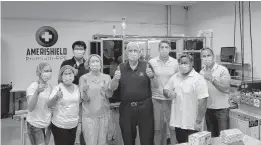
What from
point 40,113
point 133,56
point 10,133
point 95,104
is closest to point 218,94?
point 133,56

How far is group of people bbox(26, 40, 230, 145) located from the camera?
7.01ft

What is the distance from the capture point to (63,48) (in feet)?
18.1

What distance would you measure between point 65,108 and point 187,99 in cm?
112

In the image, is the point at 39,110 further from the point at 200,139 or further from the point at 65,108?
the point at 200,139

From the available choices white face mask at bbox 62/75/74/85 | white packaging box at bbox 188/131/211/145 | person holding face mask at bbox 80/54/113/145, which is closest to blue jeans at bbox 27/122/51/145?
person holding face mask at bbox 80/54/113/145

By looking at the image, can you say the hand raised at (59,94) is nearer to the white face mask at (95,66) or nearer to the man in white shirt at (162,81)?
the white face mask at (95,66)

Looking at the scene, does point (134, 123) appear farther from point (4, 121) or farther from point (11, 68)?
point (11, 68)

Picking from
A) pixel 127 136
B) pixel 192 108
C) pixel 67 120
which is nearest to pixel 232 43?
pixel 192 108

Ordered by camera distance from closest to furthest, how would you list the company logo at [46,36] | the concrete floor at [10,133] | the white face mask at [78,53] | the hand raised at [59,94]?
the hand raised at [59,94] < the white face mask at [78,53] < the concrete floor at [10,133] < the company logo at [46,36]

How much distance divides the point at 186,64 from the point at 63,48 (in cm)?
394

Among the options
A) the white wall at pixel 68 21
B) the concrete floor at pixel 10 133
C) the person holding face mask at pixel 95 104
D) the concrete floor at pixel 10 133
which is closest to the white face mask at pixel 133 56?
the person holding face mask at pixel 95 104

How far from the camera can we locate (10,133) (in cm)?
406

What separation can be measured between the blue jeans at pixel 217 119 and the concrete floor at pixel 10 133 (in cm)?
220

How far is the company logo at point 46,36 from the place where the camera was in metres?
5.28
